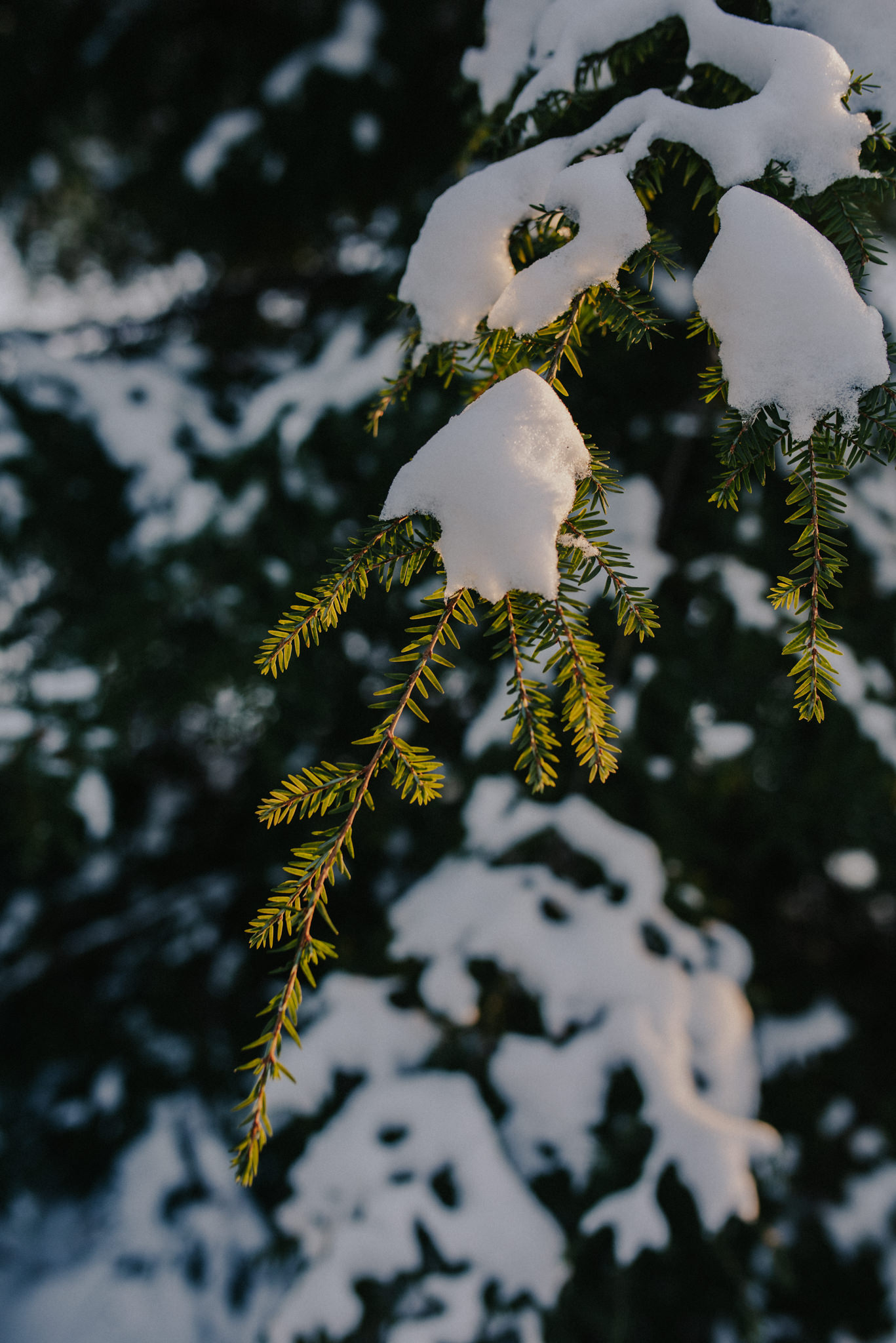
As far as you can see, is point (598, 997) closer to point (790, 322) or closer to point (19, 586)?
point (790, 322)

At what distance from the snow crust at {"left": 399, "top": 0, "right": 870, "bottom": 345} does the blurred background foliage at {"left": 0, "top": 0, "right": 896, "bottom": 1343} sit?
20.8 inches

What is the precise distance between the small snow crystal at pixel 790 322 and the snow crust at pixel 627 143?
0.39ft

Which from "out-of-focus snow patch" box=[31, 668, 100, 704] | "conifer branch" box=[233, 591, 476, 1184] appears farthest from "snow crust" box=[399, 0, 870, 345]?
"out-of-focus snow patch" box=[31, 668, 100, 704]

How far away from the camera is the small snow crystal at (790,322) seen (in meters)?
0.61

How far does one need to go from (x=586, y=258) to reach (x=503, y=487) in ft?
0.86

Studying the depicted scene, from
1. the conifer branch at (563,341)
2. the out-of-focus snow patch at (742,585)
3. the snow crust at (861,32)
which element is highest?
the snow crust at (861,32)

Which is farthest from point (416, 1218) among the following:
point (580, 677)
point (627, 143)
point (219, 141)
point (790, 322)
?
point (219, 141)

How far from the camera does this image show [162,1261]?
7.30 feet

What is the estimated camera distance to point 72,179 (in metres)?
2.78

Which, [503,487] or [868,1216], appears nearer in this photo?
[503,487]

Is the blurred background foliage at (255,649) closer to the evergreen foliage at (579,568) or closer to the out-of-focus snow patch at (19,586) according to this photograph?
the out-of-focus snow patch at (19,586)

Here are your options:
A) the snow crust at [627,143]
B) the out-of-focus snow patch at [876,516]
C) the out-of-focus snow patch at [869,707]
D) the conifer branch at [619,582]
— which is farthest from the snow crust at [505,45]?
the out-of-focus snow patch at [869,707]

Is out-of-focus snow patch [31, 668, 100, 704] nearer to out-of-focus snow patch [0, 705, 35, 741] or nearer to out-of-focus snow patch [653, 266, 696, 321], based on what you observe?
out-of-focus snow patch [0, 705, 35, 741]

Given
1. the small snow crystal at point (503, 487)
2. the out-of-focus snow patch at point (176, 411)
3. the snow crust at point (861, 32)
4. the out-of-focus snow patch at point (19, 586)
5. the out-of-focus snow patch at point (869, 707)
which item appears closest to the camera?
the small snow crystal at point (503, 487)
